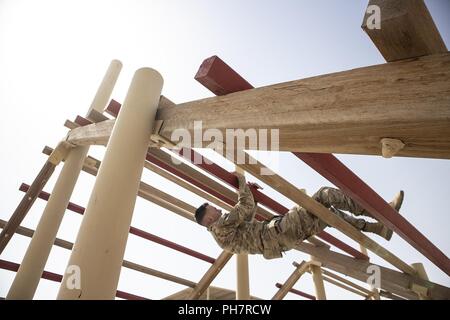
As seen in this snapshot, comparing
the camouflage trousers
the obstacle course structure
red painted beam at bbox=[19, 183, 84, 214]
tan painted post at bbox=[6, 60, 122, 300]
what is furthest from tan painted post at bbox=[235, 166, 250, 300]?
tan painted post at bbox=[6, 60, 122, 300]

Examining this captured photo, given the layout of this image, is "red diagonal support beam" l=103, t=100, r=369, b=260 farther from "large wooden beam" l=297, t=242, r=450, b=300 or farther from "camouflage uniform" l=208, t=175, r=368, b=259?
"large wooden beam" l=297, t=242, r=450, b=300

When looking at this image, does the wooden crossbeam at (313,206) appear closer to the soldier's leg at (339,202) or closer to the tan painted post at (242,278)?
the soldier's leg at (339,202)

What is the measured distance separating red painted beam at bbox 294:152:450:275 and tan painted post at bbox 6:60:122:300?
242 cm

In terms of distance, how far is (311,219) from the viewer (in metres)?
3.06

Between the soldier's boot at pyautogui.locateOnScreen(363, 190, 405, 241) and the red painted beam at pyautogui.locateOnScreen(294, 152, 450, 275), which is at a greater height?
the soldier's boot at pyautogui.locateOnScreen(363, 190, 405, 241)

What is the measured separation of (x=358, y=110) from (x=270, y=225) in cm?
247

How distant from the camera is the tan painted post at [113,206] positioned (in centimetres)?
131

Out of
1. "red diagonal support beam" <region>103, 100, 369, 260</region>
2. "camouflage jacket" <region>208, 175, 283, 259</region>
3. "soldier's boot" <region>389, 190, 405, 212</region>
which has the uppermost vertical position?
"red diagonal support beam" <region>103, 100, 369, 260</region>

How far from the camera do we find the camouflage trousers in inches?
117

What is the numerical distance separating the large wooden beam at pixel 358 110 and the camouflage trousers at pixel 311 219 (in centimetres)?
171

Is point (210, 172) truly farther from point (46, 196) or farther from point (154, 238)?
point (46, 196)

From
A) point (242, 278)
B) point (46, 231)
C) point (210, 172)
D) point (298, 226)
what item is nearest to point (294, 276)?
point (242, 278)

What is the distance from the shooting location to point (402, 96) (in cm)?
90

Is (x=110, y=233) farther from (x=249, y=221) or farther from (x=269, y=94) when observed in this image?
(x=249, y=221)
